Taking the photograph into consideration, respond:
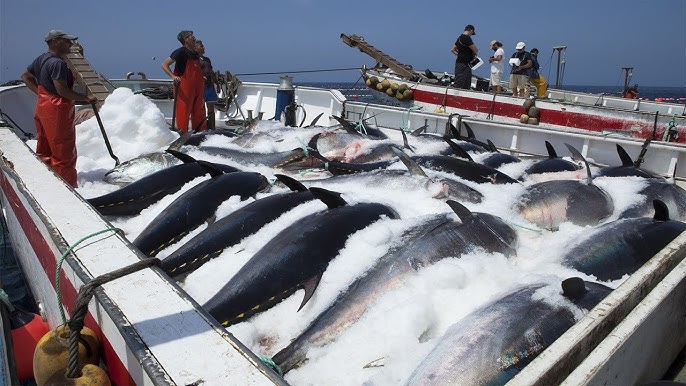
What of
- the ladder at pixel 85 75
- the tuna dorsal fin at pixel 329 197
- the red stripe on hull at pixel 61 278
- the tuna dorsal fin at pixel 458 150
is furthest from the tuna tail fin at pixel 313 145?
the ladder at pixel 85 75

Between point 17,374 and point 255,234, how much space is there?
61.0 inches

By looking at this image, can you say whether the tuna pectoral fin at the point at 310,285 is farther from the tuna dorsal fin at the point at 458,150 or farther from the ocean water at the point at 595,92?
the ocean water at the point at 595,92

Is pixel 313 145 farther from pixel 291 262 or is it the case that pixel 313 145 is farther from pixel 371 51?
pixel 371 51

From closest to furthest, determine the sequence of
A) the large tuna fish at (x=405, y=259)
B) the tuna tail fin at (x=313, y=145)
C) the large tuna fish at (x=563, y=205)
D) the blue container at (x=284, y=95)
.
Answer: the large tuna fish at (x=405, y=259) < the large tuna fish at (x=563, y=205) < the tuna tail fin at (x=313, y=145) < the blue container at (x=284, y=95)

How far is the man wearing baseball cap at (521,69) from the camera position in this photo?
12516mm

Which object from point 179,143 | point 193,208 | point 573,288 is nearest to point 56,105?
point 179,143

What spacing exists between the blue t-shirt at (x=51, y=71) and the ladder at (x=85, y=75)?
3264mm

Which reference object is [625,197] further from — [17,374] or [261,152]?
[17,374]

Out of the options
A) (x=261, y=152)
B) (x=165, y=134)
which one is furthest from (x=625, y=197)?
(x=165, y=134)

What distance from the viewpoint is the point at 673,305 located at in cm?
219

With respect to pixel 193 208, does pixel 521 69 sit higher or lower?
higher

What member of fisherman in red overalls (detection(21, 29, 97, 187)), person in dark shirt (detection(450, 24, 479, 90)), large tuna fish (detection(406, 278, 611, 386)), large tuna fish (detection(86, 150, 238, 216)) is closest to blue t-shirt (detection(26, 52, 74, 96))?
fisherman in red overalls (detection(21, 29, 97, 187))

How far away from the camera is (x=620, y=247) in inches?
115

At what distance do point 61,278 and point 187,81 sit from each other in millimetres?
5953
